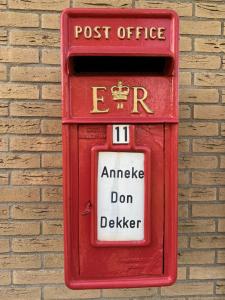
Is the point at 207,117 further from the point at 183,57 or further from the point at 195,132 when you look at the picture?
the point at 183,57

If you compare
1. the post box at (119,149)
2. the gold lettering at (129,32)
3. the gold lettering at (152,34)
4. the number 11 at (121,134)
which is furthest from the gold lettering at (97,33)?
the number 11 at (121,134)

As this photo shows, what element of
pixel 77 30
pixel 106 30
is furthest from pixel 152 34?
pixel 77 30

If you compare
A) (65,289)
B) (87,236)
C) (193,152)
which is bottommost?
(65,289)

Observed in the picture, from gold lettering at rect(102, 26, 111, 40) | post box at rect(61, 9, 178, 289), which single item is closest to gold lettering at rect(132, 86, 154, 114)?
post box at rect(61, 9, 178, 289)

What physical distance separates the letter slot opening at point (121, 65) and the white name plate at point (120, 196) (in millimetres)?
398

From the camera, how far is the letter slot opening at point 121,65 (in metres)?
1.91

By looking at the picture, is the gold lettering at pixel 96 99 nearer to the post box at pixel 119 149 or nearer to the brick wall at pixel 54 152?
the post box at pixel 119 149

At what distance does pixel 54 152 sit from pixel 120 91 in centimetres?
68

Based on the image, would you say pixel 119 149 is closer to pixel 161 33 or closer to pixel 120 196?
pixel 120 196

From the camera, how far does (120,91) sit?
190cm

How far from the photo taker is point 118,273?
2.00m

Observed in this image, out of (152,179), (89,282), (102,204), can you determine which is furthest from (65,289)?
(152,179)

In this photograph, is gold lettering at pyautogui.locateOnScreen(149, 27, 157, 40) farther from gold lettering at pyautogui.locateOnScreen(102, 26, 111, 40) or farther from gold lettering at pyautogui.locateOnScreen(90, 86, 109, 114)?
gold lettering at pyautogui.locateOnScreen(90, 86, 109, 114)

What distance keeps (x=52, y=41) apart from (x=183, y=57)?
76 cm
